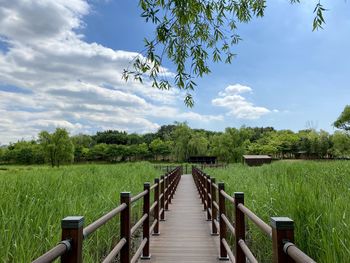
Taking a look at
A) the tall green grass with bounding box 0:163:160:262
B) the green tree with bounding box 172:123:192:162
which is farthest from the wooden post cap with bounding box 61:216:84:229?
the green tree with bounding box 172:123:192:162

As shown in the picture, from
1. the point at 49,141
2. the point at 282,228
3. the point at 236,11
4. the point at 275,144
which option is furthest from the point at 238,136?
the point at 282,228

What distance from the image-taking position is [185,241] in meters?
5.13

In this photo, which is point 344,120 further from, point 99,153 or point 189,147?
point 99,153

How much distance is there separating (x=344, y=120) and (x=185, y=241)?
4794 centimetres

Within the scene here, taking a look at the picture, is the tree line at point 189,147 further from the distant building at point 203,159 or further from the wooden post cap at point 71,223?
the wooden post cap at point 71,223

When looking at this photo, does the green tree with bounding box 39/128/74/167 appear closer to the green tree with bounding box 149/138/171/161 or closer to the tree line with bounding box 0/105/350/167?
the tree line with bounding box 0/105/350/167

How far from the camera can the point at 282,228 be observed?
151 cm

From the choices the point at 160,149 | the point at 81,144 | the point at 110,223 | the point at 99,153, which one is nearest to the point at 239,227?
the point at 110,223

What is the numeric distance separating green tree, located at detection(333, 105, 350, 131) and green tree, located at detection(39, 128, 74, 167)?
40715 mm

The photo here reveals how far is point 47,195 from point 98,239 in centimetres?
135

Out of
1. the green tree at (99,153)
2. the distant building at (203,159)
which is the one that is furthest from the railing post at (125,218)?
the green tree at (99,153)

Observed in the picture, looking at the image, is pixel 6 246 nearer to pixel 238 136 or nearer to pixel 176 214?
pixel 176 214

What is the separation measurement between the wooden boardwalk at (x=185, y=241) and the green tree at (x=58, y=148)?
44.7 metres

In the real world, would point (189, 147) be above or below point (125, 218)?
above
